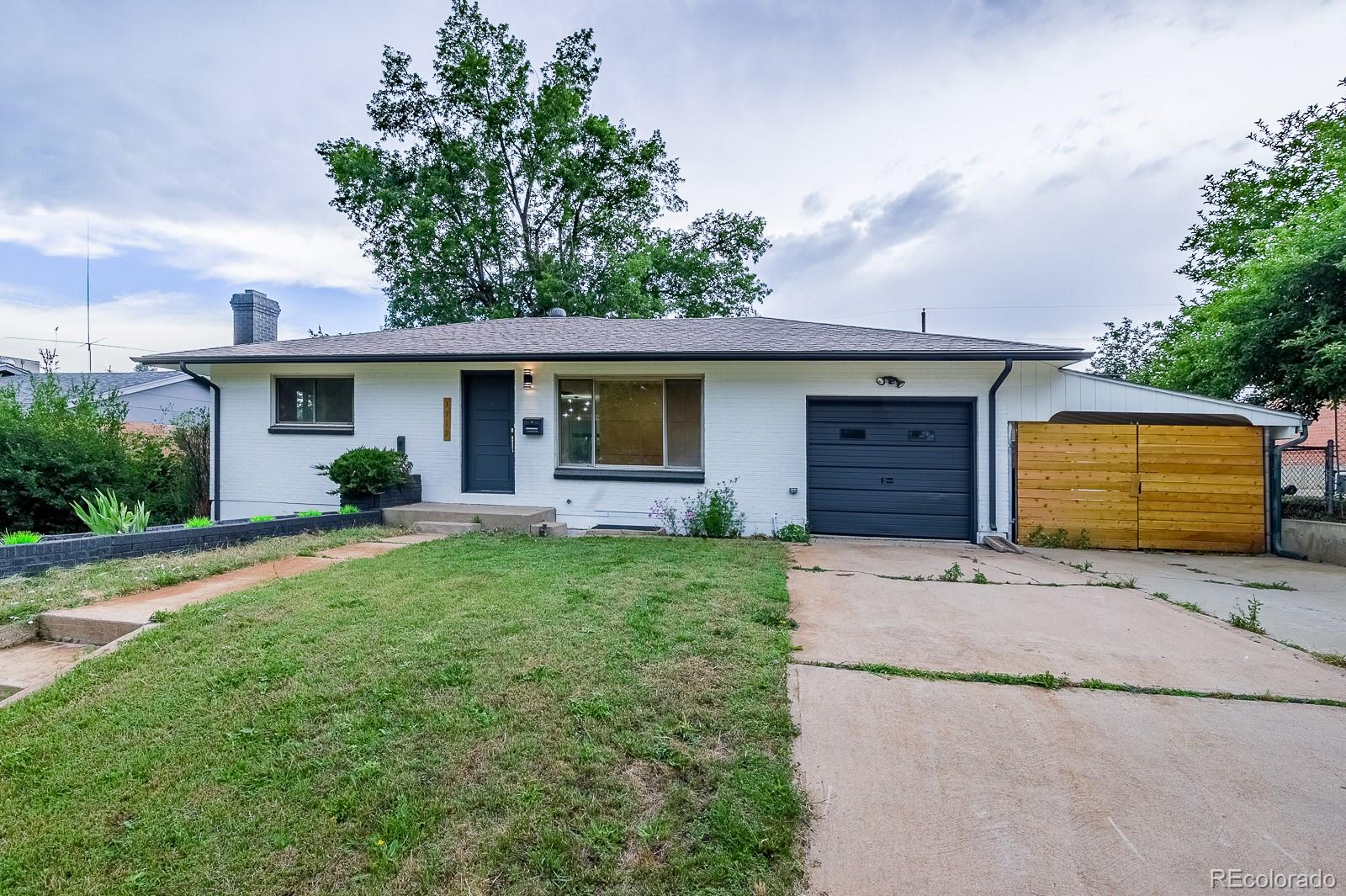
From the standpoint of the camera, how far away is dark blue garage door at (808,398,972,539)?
24.0 ft

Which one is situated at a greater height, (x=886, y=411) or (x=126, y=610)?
(x=886, y=411)

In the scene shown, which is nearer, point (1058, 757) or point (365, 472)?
point (1058, 757)

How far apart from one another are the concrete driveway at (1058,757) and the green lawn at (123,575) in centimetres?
476

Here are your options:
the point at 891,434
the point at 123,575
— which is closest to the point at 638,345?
the point at 891,434

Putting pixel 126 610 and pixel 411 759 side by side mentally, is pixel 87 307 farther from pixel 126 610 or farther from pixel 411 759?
pixel 411 759

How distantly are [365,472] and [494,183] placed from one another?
44.1ft

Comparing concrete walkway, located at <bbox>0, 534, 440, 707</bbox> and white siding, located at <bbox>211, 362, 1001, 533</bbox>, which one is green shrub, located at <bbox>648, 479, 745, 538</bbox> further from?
concrete walkway, located at <bbox>0, 534, 440, 707</bbox>

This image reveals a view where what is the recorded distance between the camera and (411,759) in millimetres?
2035

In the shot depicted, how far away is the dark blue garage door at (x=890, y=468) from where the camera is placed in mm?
7305

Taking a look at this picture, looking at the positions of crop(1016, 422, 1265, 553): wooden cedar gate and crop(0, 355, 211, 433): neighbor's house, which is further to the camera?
crop(0, 355, 211, 433): neighbor's house

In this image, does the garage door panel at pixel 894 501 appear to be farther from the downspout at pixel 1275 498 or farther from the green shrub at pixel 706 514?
the downspout at pixel 1275 498

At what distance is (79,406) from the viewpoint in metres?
8.09

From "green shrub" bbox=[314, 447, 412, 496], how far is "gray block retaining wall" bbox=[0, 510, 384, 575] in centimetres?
49

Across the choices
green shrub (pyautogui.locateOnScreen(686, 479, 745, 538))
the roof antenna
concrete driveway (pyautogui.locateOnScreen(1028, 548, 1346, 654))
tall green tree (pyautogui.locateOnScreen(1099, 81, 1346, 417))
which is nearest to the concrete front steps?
green shrub (pyautogui.locateOnScreen(686, 479, 745, 538))
